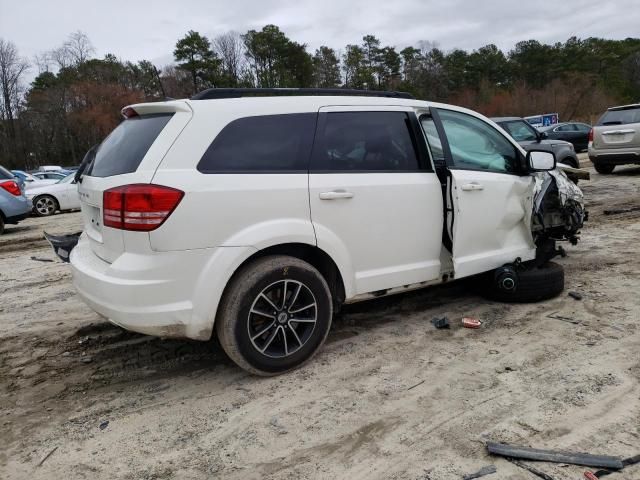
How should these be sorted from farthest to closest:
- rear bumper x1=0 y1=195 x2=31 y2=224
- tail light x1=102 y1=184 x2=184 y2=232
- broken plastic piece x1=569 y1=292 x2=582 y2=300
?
rear bumper x1=0 y1=195 x2=31 y2=224 < broken plastic piece x1=569 y1=292 x2=582 y2=300 < tail light x1=102 y1=184 x2=184 y2=232

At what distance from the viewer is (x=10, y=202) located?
10930mm

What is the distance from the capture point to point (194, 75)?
53844 millimetres

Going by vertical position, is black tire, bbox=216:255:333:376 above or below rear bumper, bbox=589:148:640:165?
below

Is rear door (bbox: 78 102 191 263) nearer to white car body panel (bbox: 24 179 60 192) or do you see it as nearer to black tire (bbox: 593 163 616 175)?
black tire (bbox: 593 163 616 175)

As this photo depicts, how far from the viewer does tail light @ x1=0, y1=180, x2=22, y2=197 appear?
10.9 metres

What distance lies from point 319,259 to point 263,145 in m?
0.92

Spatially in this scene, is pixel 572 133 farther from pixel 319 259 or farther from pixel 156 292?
pixel 156 292

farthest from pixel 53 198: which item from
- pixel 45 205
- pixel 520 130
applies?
pixel 520 130

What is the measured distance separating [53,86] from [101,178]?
65.3 meters

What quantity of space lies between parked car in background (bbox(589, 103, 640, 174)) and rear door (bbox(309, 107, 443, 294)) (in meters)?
10.7

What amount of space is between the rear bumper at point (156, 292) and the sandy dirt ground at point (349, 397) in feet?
1.77

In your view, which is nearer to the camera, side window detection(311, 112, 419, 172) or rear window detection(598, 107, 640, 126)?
side window detection(311, 112, 419, 172)

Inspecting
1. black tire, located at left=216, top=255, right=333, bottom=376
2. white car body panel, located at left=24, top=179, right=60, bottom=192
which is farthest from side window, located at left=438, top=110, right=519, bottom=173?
white car body panel, located at left=24, top=179, right=60, bottom=192

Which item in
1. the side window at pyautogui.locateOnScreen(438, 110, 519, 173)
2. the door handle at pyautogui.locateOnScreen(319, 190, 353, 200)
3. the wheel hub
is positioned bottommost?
the wheel hub
